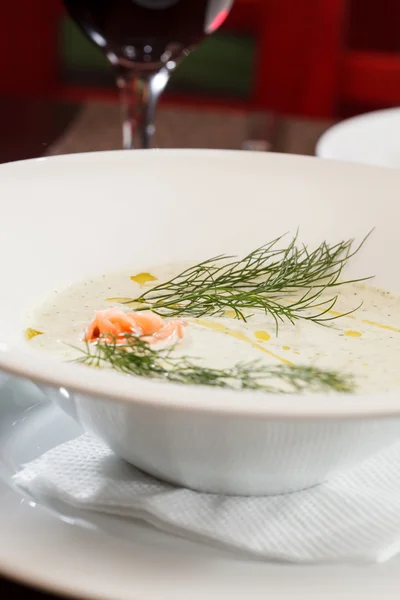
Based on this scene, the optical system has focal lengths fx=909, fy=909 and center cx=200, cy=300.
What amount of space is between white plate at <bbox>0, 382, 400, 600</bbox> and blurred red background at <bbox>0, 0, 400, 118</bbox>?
3.08 meters

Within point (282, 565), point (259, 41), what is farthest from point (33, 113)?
point (259, 41)

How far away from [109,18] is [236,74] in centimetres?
316

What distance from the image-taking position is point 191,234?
99 centimetres

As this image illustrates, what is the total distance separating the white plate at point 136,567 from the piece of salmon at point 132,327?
14 centimetres

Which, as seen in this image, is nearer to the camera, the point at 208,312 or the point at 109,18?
the point at 208,312

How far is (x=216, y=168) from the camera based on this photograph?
39.6 inches

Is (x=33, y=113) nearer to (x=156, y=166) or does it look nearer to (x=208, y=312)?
(x=156, y=166)

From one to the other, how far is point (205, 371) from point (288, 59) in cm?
318

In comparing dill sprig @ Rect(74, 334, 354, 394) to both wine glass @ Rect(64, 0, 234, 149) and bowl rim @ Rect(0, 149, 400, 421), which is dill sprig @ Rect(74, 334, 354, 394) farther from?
wine glass @ Rect(64, 0, 234, 149)

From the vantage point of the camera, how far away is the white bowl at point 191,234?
62 centimetres

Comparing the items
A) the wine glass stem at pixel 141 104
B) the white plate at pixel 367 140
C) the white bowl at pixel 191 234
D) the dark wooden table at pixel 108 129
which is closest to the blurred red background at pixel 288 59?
the dark wooden table at pixel 108 129

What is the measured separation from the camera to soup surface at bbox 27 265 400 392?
27.4 inches

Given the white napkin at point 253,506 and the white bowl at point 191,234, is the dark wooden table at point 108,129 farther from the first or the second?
the white napkin at point 253,506

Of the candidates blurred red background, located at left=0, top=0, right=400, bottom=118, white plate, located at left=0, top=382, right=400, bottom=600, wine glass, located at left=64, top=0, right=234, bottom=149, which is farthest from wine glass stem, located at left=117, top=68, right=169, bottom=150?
blurred red background, located at left=0, top=0, right=400, bottom=118
